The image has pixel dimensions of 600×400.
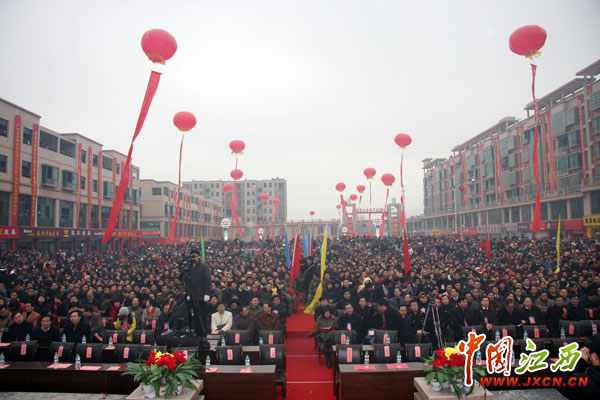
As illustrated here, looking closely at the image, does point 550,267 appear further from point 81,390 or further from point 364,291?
point 81,390

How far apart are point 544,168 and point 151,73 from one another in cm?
4230

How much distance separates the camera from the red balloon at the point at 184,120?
47.0ft

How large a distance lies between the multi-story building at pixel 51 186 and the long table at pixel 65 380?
2235 centimetres

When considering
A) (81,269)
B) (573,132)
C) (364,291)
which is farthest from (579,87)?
(81,269)

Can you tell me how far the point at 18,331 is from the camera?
7762mm

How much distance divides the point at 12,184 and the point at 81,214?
9.16 meters

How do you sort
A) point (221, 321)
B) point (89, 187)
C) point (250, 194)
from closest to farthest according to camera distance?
point (221, 321) < point (89, 187) < point (250, 194)

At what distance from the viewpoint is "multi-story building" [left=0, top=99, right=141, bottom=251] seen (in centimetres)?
2527

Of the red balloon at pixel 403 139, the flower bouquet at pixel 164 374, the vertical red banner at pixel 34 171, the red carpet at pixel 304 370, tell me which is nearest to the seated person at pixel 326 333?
the red carpet at pixel 304 370

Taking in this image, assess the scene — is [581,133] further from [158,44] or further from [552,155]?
[158,44]

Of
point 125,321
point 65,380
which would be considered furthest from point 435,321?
point 125,321

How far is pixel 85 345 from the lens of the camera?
6930 mm

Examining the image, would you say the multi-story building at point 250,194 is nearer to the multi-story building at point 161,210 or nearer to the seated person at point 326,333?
the multi-story building at point 161,210

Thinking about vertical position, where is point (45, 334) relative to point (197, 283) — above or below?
below
